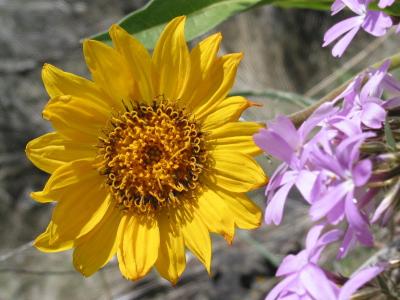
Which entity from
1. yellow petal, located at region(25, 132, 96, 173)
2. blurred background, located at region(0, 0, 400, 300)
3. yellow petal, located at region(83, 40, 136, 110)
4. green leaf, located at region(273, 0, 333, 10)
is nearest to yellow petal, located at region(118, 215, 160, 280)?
yellow petal, located at region(25, 132, 96, 173)

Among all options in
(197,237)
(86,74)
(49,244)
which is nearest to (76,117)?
(49,244)

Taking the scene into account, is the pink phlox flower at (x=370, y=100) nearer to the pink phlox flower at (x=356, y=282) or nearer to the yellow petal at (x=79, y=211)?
the pink phlox flower at (x=356, y=282)

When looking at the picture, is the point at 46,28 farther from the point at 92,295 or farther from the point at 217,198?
the point at 217,198

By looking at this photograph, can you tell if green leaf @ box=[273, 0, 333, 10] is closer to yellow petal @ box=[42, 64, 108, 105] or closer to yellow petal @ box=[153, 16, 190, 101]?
yellow petal @ box=[153, 16, 190, 101]

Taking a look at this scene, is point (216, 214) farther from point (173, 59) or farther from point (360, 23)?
point (360, 23)

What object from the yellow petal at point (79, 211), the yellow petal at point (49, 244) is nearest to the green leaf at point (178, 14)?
the yellow petal at point (79, 211)

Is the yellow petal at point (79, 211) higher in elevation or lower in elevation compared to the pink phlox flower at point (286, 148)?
lower
